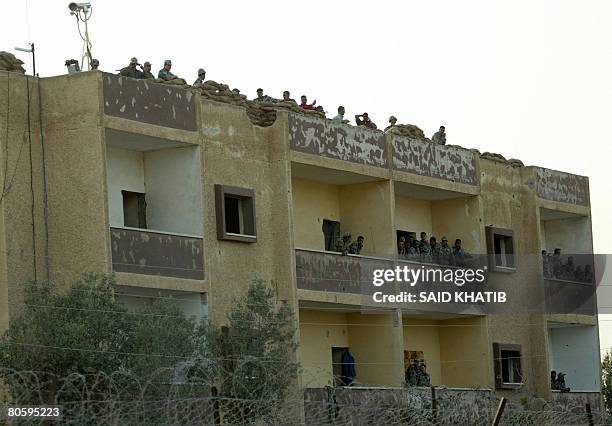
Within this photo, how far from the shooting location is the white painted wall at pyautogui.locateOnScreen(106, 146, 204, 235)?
120 feet

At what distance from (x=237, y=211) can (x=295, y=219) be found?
13.6 ft

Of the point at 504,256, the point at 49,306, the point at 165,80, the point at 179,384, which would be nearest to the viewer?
the point at 179,384

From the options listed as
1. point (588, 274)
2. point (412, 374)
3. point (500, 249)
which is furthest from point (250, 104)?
point (588, 274)

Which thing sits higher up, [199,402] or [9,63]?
[9,63]

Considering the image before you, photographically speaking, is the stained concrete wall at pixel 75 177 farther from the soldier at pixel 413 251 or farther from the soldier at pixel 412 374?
the soldier at pixel 413 251

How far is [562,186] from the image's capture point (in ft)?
162

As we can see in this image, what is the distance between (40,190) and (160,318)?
4223mm

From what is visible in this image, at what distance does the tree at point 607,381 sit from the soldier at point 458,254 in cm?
736

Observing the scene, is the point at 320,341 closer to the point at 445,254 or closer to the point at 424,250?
the point at 424,250

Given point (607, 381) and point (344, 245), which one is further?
point (607, 381)

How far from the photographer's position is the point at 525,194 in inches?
1886

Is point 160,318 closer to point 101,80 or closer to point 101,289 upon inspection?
point 101,289

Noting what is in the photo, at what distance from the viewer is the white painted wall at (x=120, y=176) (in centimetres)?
3606

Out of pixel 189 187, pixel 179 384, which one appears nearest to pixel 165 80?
pixel 189 187
